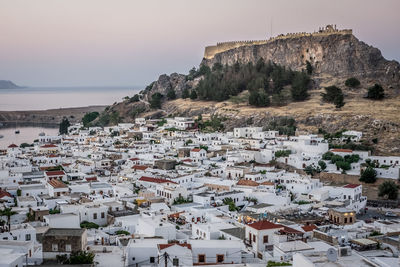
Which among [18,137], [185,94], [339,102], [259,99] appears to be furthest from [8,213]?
[18,137]

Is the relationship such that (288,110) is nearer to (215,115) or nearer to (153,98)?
(215,115)

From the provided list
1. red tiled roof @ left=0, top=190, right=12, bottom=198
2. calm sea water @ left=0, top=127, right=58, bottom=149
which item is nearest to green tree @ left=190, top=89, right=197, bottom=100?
calm sea water @ left=0, top=127, right=58, bottom=149

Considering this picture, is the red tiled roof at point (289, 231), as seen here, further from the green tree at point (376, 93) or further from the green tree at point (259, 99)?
the green tree at point (376, 93)

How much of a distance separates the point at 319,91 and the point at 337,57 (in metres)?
8.15

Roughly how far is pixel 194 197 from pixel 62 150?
59.2 ft

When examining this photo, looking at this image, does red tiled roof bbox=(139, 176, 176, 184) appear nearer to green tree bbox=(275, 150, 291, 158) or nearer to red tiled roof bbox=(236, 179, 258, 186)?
red tiled roof bbox=(236, 179, 258, 186)

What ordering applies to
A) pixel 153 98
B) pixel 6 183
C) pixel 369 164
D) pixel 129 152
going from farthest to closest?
pixel 153 98 < pixel 129 152 < pixel 369 164 < pixel 6 183

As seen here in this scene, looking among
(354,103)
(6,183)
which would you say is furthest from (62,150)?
(354,103)

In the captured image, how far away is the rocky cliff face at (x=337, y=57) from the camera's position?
164ft

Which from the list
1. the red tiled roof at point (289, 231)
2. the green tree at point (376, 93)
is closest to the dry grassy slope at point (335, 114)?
the green tree at point (376, 93)

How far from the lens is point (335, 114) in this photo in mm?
38938

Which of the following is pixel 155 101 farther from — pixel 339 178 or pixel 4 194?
pixel 4 194

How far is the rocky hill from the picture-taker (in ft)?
122

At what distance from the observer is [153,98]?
5500 centimetres
